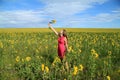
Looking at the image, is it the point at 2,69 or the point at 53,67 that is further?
the point at 2,69

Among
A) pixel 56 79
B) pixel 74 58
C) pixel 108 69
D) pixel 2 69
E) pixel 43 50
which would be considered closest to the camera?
pixel 56 79

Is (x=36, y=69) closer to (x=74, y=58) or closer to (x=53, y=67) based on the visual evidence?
(x=53, y=67)

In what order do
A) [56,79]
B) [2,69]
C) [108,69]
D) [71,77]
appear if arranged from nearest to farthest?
1. [71,77]
2. [56,79]
3. [108,69]
4. [2,69]

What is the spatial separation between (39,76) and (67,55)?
2.30 metres

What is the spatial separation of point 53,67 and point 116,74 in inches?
90.6

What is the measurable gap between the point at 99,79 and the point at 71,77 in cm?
162

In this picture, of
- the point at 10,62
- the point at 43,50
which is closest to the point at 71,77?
the point at 10,62

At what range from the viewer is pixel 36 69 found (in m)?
8.49

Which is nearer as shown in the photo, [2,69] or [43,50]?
[2,69]

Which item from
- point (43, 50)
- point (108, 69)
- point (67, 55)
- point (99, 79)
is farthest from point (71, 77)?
point (43, 50)

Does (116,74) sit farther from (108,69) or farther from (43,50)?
(43,50)

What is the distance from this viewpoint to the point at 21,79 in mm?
8516

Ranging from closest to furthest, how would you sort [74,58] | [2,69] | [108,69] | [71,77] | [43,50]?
[71,77] < [108,69] < [2,69] < [74,58] < [43,50]

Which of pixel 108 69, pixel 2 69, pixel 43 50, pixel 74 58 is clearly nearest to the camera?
pixel 108 69
